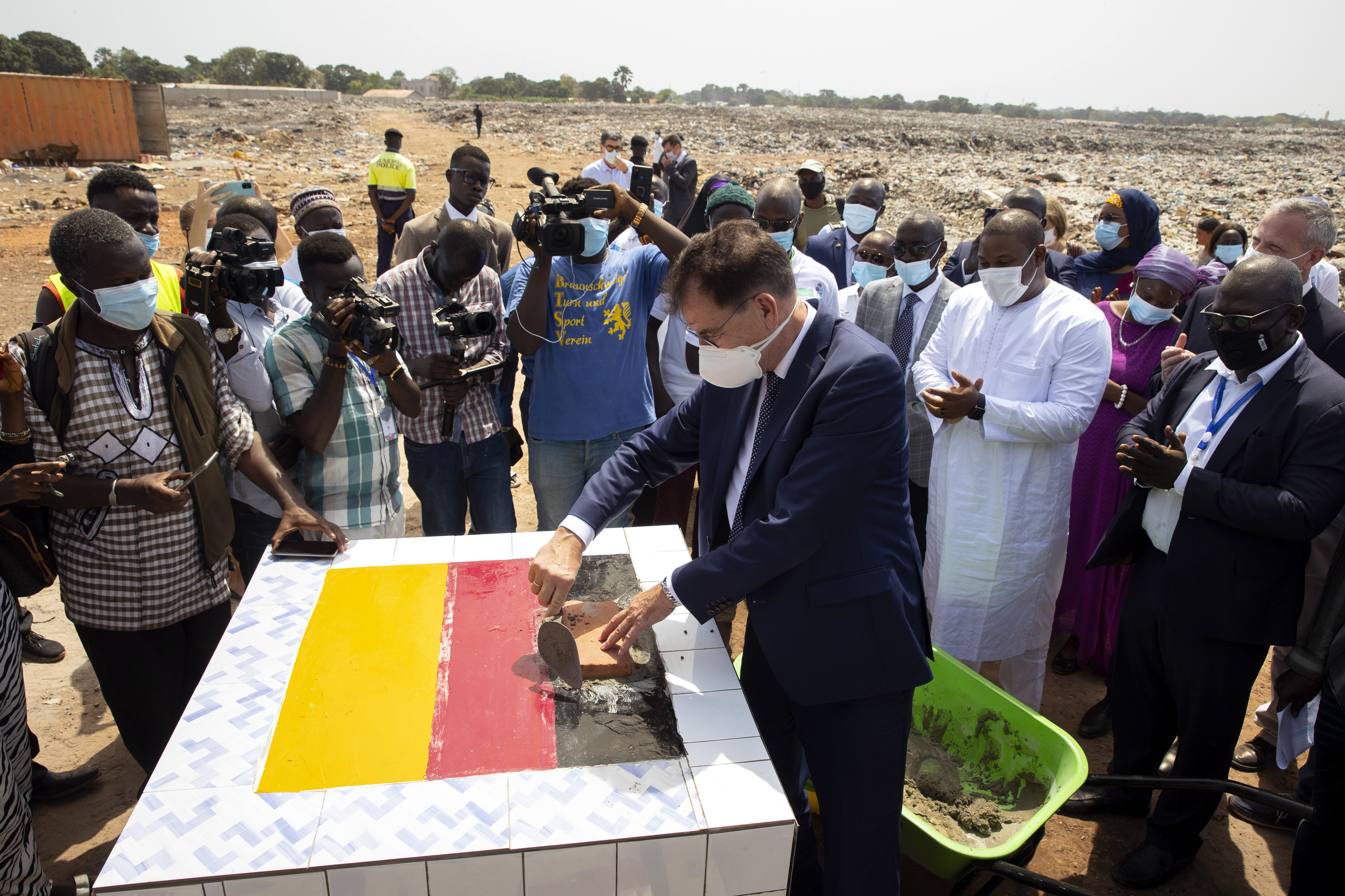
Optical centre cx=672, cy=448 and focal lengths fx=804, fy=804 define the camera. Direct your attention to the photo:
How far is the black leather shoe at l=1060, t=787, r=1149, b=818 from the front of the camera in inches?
123

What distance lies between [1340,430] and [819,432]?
5.70 feet

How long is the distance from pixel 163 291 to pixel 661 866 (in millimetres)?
3262

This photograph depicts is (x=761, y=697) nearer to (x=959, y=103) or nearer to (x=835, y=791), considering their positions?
(x=835, y=791)

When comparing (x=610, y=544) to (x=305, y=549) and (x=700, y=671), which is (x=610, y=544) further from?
(x=305, y=549)

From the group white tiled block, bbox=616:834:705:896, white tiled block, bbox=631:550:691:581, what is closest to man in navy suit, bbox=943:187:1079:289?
white tiled block, bbox=631:550:691:581

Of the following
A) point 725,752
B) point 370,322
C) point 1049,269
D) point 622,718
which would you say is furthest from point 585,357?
point 1049,269

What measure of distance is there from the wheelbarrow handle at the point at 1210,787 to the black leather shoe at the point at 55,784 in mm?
3647

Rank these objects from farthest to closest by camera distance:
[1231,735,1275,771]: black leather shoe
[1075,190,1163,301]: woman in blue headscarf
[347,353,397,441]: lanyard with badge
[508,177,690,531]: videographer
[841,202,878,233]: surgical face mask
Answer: [841,202,878,233]: surgical face mask < [1075,190,1163,301]: woman in blue headscarf < [508,177,690,531]: videographer < [1231,735,1275,771]: black leather shoe < [347,353,397,441]: lanyard with badge

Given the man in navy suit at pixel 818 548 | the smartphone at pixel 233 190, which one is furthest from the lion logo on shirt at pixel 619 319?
the smartphone at pixel 233 190

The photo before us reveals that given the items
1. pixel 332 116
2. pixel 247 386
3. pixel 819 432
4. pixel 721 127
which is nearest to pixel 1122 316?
pixel 819 432

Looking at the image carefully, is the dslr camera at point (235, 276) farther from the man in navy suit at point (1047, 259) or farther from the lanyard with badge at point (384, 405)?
the man in navy suit at point (1047, 259)

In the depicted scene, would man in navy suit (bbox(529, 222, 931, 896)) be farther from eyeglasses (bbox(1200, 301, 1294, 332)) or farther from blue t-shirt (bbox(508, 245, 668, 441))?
blue t-shirt (bbox(508, 245, 668, 441))

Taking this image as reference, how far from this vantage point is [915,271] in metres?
4.03

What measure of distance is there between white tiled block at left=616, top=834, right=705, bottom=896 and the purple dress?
9.34 ft
